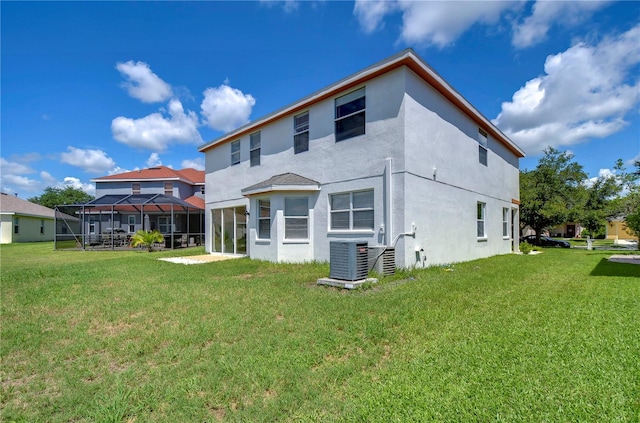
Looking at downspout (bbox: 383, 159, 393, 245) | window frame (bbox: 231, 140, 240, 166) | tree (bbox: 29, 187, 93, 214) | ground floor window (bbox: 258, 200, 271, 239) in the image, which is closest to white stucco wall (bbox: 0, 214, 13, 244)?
tree (bbox: 29, 187, 93, 214)

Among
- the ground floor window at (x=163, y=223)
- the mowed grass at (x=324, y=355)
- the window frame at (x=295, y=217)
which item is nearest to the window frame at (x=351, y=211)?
the window frame at (x=295, y=217)

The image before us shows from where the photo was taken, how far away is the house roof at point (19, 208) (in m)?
29.4

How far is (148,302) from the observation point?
6.06m

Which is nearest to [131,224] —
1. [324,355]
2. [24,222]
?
[24,222]

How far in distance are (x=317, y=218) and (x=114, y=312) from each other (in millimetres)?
7040

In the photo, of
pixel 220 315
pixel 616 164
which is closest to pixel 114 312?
pixel 220 315

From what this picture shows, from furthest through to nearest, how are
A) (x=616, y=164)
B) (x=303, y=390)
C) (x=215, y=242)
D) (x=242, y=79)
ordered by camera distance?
(x=616, y=164), (x=242, y=79), (x=215, y=242), (x=303, y=390)

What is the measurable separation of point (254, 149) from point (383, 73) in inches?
285

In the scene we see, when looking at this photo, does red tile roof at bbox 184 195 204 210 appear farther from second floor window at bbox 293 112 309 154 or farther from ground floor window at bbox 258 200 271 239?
second floor window at bbox 293 112 309 154

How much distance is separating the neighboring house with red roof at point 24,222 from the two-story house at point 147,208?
3.80 m

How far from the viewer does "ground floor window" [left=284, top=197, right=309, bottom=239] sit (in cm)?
1151

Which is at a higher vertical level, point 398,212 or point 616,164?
point 616,164

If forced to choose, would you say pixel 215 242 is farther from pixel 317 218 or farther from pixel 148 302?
pixel 148 302

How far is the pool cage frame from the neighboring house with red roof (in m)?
2.07
